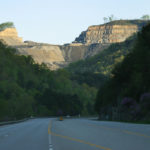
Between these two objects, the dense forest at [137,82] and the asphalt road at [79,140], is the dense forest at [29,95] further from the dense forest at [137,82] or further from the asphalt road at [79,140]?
the asphalt road at [79,140]

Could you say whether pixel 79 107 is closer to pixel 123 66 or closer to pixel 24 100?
pixel 24 100

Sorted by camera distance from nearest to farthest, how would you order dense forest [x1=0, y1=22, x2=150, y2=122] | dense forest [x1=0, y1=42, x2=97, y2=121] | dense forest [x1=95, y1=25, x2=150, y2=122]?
dense forest [x1=95, y1=25, x2=150, y2=122], dense forest [x1=0, y1=22, x2=150, y2=122], dense forest [x1=0, y1=42, x2=97, y2=121]

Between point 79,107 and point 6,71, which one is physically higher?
point 6,71

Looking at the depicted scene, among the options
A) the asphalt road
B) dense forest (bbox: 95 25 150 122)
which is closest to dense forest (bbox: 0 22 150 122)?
dense forest (bbox: 95 25 150 122)

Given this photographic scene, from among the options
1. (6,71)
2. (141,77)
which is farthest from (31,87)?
(141,77)

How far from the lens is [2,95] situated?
409 ft

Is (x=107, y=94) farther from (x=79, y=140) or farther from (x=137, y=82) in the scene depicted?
(x=79, y=140)

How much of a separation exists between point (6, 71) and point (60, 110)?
→ 30.2m

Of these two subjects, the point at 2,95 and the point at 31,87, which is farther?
the point at 31,87

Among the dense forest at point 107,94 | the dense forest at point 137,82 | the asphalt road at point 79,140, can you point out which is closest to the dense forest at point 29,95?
the dense forest at point 107,94

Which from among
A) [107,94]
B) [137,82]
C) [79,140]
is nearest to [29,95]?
[107,94]

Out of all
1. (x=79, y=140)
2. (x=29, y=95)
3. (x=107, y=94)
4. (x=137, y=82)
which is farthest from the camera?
(x=29, y=95)

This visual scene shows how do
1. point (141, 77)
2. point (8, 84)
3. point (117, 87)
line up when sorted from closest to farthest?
point (141, 77)
point (117, 87)
point (8, 84)

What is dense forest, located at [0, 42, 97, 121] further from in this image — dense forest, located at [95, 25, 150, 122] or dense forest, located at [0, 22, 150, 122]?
dense forest, located at [95, 25, 150, 122]
